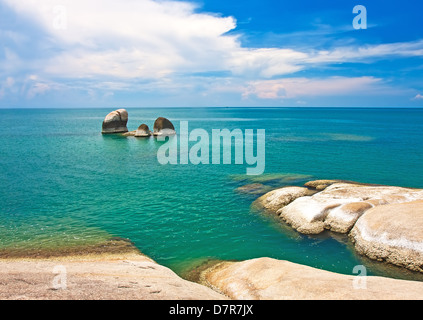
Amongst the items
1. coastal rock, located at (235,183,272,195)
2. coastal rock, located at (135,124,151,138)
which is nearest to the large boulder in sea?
coastal rock, located at (135,124,151,138)

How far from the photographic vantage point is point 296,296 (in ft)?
30.5

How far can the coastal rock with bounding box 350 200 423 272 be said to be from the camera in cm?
1380

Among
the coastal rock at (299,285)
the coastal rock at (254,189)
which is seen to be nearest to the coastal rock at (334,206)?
the coastal rock at (254,189)

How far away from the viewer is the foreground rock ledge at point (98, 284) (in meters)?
8.06

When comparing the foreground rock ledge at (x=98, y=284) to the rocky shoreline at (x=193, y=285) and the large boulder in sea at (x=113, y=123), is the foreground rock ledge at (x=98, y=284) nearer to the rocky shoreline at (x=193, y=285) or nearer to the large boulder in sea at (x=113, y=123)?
the rocky shoreline at (x=193, y=285)

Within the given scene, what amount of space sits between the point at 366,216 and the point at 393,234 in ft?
7.36

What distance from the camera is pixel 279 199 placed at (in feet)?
73.7

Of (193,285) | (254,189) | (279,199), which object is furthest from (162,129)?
(193,285)

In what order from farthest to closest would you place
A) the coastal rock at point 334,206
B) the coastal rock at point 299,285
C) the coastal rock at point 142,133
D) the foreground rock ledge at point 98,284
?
the coastal rock at point 142,133, the coastal rock at point 334,206, the coastal rock at point 299,285, the foreground rock ledge at point 98,284

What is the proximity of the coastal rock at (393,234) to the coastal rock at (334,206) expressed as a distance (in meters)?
1.05

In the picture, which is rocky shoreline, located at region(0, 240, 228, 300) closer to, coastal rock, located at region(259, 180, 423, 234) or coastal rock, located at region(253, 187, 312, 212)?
coastal rock, located at region(259, 180, 423, 234)
